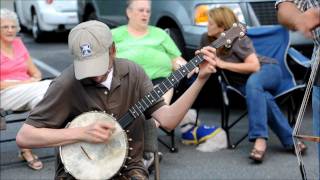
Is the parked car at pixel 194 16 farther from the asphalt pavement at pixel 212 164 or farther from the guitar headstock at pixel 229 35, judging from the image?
the guitar headstock at pixel 229 35

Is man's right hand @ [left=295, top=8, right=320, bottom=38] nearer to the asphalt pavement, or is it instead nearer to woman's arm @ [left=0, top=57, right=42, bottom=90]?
the asphalt pavement

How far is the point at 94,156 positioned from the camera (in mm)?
2906

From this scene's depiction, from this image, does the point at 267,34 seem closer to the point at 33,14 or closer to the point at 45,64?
the point at 45,64

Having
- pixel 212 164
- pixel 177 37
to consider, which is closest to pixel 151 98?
pixel 212 164

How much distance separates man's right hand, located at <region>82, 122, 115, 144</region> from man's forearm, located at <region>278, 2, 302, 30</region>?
905 mm

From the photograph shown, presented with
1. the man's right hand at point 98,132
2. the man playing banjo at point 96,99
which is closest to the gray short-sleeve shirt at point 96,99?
the man playing banjo at point 96,99

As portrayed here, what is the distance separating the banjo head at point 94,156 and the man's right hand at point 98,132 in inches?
1.9

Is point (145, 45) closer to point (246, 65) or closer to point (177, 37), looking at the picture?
point (246, 65)

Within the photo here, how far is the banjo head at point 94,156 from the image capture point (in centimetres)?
288

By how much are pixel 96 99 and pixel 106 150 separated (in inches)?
9.5

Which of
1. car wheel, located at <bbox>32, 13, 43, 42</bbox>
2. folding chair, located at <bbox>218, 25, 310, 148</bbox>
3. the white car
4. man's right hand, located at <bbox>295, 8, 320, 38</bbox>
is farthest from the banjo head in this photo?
car wheel, located at <bbox>32, 13, 43, 42</bbox>

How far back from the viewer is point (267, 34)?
5.78 meters

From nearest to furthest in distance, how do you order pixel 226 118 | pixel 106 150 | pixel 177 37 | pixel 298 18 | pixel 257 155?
pixel 298 18
pixel 106 150
pixel 257 155
pixel 226 118
pixel 177 37

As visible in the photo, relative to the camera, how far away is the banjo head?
2.88 meters
